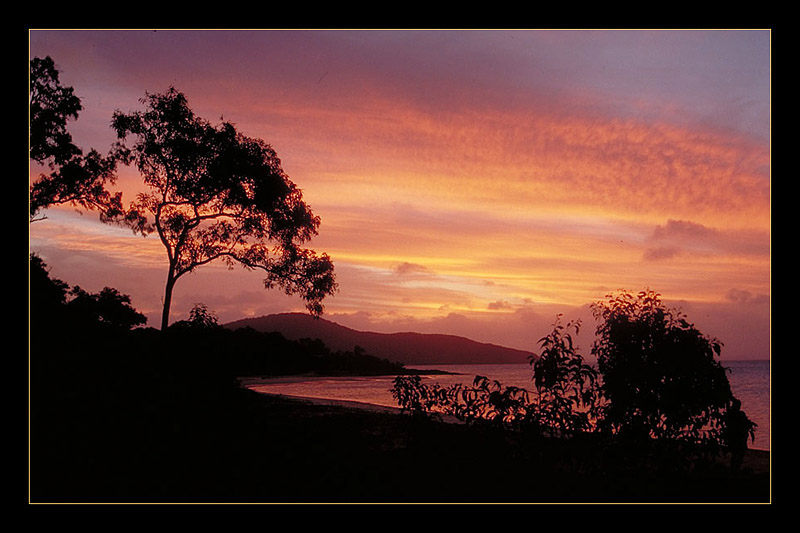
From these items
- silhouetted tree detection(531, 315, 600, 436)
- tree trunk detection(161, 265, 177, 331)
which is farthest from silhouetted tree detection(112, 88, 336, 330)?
silhouetted tree detection(531, 315, 600, 436)

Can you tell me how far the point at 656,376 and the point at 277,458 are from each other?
815cm

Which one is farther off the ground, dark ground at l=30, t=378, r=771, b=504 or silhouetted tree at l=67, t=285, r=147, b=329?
silhouetted tree at l=67, t=285, r=147, b=329

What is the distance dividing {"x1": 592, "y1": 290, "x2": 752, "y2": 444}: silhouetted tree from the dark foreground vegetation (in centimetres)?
57

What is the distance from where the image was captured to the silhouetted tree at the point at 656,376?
1055 cm

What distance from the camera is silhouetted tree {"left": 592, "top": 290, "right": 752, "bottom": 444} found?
34.6ft

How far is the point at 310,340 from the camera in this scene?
75.8 meters

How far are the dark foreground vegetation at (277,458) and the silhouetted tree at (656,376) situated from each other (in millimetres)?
566

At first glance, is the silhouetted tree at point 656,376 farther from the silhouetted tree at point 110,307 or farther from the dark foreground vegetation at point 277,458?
the silhouetted tree at point 110,307

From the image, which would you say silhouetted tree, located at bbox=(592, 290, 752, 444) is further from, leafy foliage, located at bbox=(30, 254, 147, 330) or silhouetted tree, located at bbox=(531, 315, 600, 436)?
leafy foliage, located at bbox=(30, 254, 147, 330)

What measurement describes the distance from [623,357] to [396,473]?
528 centimetres

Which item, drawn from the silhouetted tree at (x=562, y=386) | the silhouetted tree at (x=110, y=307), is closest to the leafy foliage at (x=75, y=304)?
the silhouetted tree at (x=110, y=307)
